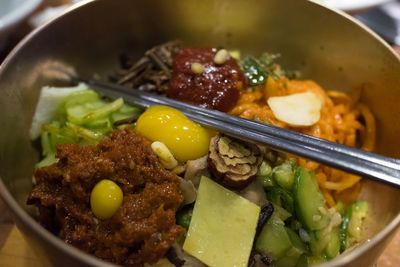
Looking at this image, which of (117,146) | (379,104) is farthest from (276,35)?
(117,146)

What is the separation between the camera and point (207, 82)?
1670mm

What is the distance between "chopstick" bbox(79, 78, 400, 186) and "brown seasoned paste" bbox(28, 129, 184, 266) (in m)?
0.30

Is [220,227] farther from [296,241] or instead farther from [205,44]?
[205,44]

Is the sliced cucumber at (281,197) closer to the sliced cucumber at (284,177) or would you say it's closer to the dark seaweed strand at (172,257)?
the sliced cucumber at (284,177)

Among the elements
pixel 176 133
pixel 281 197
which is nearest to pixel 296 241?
pixel 281 197

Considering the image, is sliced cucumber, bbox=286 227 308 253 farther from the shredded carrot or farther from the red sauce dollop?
the red sauce dollop

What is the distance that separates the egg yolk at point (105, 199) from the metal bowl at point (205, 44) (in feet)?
0.95

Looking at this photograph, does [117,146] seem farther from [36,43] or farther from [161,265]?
[36,43]

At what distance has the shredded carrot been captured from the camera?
1.57 metres

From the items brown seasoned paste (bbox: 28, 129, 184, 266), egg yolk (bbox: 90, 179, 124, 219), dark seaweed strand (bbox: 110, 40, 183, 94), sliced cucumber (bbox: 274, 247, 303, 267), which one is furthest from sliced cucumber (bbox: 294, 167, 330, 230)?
dark seaweed strand (bbox: 110, 40, 183, 94)

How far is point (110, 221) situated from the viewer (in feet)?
3.93

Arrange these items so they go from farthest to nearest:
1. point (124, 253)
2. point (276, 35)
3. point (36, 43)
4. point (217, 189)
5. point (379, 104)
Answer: point (276, 35) < point (379, 104) < point (36, 43) < point (217, 189) < point (124, 253)

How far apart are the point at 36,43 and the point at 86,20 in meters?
0.30

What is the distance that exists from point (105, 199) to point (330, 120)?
1.13 metres
